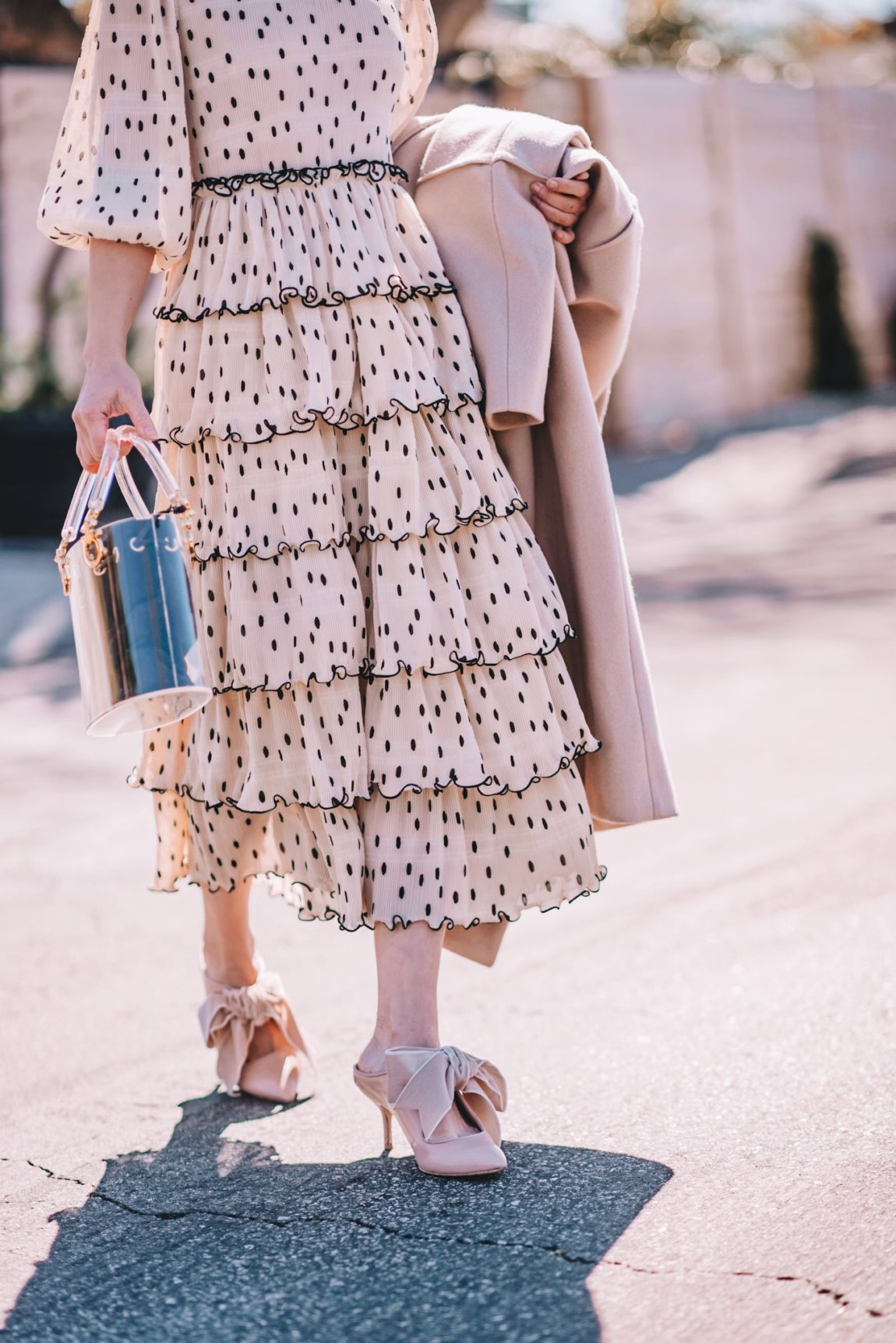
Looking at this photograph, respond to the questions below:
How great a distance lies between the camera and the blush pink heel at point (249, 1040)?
2.14 m

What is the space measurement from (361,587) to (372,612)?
0.04 metres

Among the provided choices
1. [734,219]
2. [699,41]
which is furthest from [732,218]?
[699,41]

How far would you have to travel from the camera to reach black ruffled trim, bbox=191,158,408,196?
1.95 m

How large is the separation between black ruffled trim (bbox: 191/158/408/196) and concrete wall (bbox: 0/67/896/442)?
10808 mm


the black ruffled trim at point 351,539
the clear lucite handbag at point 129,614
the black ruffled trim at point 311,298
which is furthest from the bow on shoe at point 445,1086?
the black ruffled trim at point 311,298

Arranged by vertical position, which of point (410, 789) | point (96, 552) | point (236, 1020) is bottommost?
point (236, 1020)

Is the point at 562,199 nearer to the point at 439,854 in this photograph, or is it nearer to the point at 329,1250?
the point at 439,854

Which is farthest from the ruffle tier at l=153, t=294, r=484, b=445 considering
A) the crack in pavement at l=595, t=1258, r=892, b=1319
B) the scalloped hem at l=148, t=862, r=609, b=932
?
the crack in pavement at l=595, t=1258, r=892, b=1319

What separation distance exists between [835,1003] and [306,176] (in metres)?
1.48

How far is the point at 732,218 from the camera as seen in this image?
14.6 m

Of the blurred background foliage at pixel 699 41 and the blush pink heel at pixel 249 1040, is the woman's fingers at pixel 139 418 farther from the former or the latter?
the blurred background foliage at pixel 699 41

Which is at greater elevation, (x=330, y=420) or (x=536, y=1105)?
(x=330, y=420)

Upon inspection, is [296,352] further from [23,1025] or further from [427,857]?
[23,1025]

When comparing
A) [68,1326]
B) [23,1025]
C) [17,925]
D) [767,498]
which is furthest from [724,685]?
[767,498]
